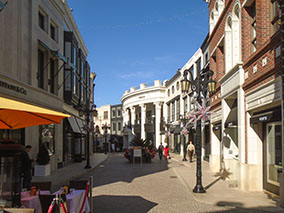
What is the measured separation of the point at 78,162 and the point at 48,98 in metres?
10.3

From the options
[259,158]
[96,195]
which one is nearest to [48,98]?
[96,195]

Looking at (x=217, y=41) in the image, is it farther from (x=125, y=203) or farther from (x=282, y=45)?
(x=125, y=203)

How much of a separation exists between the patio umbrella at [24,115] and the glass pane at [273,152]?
6.98 metres

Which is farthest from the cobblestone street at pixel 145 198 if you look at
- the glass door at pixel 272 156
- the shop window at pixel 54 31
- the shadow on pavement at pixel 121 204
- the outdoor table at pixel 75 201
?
the shop window at pixel 54 31

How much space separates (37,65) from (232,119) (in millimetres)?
10847

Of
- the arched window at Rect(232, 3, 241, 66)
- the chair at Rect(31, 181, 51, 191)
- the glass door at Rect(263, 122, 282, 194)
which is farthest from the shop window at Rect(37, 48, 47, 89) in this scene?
the glass door at Rect(263, 122, 282, 194)

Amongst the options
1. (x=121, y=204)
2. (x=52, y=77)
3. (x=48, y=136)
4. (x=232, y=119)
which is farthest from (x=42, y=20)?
(x=121, y=204)

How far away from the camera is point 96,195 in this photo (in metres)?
11.2

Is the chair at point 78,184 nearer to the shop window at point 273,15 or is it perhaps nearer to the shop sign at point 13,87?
the shop sign at point 13,87

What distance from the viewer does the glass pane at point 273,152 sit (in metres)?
10.1

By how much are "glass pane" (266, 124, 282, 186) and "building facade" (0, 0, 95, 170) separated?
1024 centimetres

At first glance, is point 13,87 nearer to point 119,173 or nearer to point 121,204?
point 121,204

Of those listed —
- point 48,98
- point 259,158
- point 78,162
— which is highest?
point 48,98

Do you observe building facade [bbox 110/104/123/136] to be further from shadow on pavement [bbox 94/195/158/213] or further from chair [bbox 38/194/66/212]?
chair [bbox 38/194/66/212]
